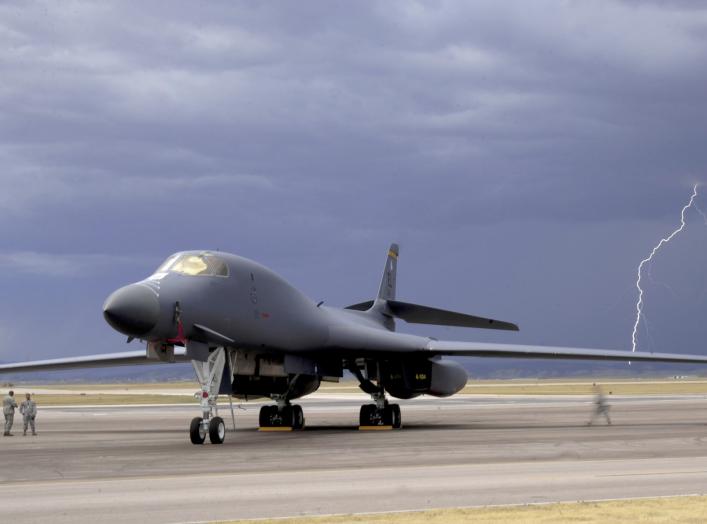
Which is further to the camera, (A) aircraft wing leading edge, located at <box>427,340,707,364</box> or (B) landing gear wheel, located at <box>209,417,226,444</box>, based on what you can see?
(A) aircraft wing leading edge, located at <box>427,340,707,364</box>

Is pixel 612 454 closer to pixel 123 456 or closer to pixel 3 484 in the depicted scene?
pixel 123 456

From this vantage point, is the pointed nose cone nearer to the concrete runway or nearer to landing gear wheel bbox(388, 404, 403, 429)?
the concrete runway

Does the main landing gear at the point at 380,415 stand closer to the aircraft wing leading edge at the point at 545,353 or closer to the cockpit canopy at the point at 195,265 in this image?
the aircraft wing leading edge at the point at 545,353

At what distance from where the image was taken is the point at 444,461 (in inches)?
672

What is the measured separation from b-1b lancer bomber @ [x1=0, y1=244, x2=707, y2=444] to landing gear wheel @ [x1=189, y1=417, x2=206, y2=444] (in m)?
0.02

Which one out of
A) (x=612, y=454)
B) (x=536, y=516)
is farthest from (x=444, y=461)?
(x=536, y=516)

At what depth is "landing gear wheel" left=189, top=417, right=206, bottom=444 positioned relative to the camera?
2139 centimetres

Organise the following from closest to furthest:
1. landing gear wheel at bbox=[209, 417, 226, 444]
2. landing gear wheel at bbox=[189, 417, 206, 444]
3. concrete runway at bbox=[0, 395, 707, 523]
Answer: concrete runway at bbox=[0, 395, 707, 523], landing gear wheel at bbox=[189, 417, 206, 444], landing gear wheel at bbox=[209, 417, 226, 444]

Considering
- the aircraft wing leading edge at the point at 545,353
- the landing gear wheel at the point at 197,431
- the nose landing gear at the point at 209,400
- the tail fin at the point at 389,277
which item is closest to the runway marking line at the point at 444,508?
the nose landing gear at the point at 209,400

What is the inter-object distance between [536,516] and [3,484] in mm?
7438

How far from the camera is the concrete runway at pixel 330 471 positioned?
1164 centimetres

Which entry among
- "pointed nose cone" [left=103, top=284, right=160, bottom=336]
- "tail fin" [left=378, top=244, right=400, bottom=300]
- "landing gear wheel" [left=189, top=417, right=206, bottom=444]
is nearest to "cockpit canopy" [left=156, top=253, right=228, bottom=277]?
"pointed nose cone" [left=103, top=284, right=160, bottom=336]

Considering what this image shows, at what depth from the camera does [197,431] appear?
Answer: 2142 centimetres

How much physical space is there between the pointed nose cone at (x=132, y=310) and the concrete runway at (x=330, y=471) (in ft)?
7.70
